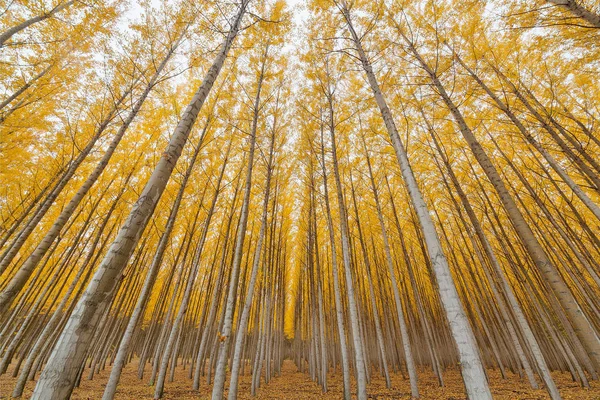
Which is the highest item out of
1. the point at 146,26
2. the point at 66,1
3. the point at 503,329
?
the point at 66,1

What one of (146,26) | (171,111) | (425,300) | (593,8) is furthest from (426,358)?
(146,26)

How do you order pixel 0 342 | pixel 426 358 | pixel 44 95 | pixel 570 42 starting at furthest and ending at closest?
pixel 426 358, pixel 0 342, pixel 44 95, pixel 570 42

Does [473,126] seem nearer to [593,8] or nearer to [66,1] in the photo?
[593,8]

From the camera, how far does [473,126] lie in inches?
270

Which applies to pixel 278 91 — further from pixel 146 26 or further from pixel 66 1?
pixel 66 1

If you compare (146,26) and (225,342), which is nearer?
(225,342)

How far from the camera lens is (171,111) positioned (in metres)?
6.25

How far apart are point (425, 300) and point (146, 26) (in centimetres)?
1886

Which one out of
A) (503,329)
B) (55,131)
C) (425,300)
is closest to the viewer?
(55,131)

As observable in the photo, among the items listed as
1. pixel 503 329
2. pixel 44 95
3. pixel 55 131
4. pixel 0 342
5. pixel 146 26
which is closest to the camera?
pixel 146 26

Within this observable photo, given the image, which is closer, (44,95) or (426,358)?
(44,95)

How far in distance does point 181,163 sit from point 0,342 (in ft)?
45.9

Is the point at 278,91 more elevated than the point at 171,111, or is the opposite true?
the point at 278,91

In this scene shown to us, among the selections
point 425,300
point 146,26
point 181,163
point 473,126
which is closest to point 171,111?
point 181,163
